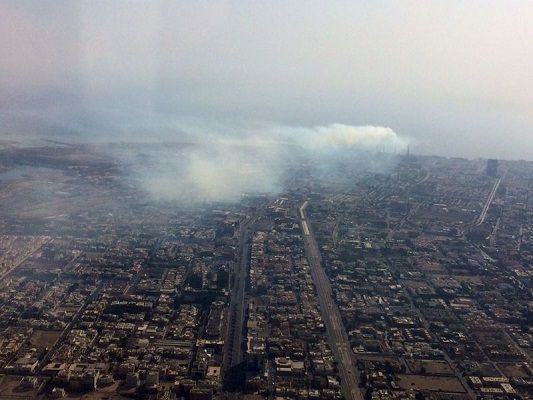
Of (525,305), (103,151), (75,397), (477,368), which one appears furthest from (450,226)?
(103,151)

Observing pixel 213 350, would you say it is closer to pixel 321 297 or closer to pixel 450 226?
pixel 321 297

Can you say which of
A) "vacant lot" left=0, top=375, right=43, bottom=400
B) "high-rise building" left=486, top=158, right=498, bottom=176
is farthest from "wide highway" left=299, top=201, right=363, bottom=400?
"high-rise building" left=486, top=158, right=498, bottom=176

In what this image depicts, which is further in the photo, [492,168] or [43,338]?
[492,168]

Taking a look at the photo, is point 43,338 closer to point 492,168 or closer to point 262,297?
point 262,297

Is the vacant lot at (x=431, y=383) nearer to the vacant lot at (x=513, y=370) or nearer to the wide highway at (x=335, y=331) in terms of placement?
the wide highway at (x=335, y=331)

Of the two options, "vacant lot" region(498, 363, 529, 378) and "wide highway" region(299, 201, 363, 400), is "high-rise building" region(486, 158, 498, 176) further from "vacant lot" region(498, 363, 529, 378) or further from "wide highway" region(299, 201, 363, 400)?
"vacant lot" region(498, 363, 529, 378)

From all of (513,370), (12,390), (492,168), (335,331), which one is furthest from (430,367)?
(492,168)

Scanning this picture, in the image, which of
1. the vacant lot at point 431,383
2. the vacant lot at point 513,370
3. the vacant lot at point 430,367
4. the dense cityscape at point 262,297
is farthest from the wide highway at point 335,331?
the vacant lot at point 513,370
